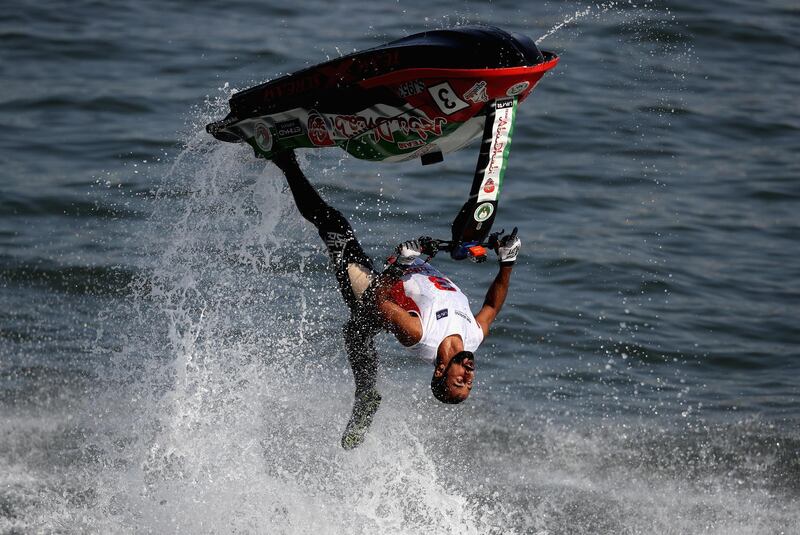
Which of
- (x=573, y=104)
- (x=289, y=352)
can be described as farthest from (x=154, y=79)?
(x=289, y=352)

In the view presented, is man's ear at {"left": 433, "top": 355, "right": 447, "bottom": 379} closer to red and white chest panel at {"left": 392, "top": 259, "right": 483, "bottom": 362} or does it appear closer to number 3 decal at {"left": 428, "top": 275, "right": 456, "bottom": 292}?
red and white chest panel at {"left": 392, "top": 259, "right": 483, "bottom": 362}

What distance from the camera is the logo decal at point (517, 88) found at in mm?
7324

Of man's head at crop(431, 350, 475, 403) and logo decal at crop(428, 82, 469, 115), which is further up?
logo decal at crop(428, 82, 469, 115)

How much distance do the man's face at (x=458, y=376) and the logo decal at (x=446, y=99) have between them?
1663 mm

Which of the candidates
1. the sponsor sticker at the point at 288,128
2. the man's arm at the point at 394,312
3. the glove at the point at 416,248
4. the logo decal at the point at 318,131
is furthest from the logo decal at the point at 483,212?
the sponsor sticker at the point at 288,128

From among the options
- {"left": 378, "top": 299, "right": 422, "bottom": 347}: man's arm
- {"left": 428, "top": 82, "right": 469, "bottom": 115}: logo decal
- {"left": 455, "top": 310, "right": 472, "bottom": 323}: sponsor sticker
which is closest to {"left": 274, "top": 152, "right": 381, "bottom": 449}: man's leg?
{"left": 378, "top": 299, "right": 422, "bottom": 347}: man's arm

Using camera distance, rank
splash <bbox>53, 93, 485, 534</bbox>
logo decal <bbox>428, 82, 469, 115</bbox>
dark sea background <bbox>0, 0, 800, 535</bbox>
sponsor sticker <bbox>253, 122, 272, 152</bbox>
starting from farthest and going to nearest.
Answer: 1. dark sea background <bbox>0, 0, 800, 535</bbox>
2. splash <bbox>53, 93, 485, 534</bbox>
3. sponsor sticker <bbox>253, 122, 272, 152</bbox>
4. logo decal <bbox>428, 82, 469, 115</bbox>

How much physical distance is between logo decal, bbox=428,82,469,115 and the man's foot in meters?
2.24

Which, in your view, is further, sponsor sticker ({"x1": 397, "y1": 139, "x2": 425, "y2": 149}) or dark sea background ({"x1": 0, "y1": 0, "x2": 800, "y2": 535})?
dark sea background ({"x1": 0, "y1": 0, "x2": 800, "y2": 535})

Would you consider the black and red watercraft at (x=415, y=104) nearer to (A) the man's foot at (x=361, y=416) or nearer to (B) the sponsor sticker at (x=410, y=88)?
(B) the sponsor sticker at (x=410, y=88)

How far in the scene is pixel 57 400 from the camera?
36.0 feet

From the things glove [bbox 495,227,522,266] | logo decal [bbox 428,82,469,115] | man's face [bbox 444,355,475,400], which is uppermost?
logo decal [bbox 428,82,469,115]

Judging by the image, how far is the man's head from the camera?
792 centimetres

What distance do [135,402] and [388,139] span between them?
4366mm
